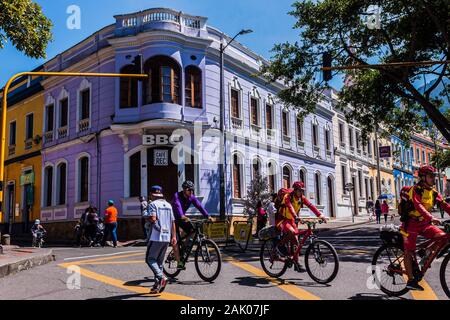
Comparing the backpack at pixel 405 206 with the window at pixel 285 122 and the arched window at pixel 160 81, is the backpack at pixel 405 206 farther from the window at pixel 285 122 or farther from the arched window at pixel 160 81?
the window at pixel 285 122

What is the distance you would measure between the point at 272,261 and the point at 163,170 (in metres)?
12.9

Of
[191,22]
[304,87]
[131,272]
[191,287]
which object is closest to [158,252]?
[191,287]

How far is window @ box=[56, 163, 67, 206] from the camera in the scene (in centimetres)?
2434

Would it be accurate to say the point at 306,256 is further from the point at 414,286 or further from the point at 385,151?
the point at 385,151

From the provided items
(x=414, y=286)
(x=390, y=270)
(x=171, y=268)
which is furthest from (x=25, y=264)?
(x=414, y=286)

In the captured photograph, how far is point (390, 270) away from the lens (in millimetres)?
6758

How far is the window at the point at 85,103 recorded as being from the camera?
2331cm

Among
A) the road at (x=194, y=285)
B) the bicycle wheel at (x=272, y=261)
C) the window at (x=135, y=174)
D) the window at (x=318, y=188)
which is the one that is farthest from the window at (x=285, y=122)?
the bicycle wheel at (x=272, y=261)

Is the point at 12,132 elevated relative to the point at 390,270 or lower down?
elevated

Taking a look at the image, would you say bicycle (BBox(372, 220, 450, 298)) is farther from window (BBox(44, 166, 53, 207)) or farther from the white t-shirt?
window (BBox(44, 166, 53, 207))

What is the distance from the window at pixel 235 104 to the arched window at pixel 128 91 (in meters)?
5.54

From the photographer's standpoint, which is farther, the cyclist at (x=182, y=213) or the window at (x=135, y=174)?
the window at (x=135, y=174)

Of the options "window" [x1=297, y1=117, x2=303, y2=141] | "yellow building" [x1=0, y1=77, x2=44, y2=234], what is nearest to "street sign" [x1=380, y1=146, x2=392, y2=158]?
"window" [x1=297, y1=117, x2=303, y2=141]

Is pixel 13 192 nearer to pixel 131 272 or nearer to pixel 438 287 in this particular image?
pixel 131 272
